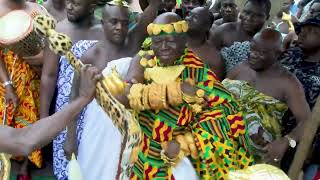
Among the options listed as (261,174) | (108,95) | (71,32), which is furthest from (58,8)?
(261,174)

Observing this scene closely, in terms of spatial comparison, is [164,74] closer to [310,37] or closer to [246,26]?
[310,37]

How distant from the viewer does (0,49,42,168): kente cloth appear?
414cm

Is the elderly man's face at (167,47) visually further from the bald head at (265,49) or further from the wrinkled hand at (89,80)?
the wrinkled hand at (89,80)

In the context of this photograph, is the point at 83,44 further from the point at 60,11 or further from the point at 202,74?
the point at 60,11

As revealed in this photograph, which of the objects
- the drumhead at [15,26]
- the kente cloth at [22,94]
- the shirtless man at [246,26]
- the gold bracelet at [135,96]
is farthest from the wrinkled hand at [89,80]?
the shirtless man at [246,26]

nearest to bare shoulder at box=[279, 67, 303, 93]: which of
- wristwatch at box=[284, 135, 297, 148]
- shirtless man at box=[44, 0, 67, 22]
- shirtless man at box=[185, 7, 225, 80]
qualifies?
wristwatch at box=[284, 135, 297, 148]

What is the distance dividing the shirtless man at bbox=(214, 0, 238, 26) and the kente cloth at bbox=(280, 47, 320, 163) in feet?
4.24

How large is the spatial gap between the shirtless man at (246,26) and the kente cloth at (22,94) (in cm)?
158

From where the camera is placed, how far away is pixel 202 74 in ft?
10.4

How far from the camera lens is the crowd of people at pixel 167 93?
9.93 ft

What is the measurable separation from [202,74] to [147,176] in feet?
Result: 2.18

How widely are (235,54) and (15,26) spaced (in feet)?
5.60

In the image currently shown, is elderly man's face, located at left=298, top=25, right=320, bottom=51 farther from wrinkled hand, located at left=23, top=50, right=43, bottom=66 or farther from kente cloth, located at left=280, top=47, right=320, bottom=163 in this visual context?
wrinkled hand, located at left=23, top=50, right=43, bottom=66

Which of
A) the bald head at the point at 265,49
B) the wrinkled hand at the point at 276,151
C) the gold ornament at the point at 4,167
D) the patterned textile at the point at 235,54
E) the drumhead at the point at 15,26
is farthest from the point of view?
the patterned textile at the point at 235,54
